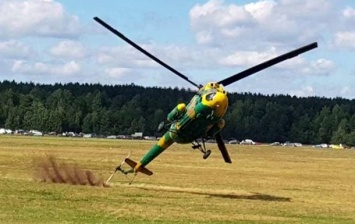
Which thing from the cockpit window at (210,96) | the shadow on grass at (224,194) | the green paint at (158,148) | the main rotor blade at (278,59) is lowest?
the shadow on grass at (224,194)

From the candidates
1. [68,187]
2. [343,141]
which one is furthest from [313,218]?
[343,141]

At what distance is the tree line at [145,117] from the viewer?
16912 cm

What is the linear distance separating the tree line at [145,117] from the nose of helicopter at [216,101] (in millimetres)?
138282

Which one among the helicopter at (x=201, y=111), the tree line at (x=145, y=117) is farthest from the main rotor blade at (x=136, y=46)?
the tree line at (x=145, y=117)

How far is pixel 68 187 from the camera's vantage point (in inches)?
1129

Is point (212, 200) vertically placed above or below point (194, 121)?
below

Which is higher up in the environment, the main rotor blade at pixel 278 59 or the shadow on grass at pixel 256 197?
the main rotor blade at pixel 278 59

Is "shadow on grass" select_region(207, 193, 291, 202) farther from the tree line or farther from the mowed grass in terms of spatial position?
the tree line

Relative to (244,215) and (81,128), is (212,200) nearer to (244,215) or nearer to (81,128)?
(244,215)

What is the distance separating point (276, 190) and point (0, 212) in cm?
1523

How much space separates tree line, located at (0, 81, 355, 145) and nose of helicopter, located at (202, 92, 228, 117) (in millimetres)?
138282

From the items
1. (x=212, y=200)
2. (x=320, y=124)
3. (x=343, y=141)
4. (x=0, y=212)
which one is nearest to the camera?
(x=0, y=212)

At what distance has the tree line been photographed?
169 m

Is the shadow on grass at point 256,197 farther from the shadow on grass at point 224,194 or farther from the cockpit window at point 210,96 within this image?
the cockpit window at point 210,96
